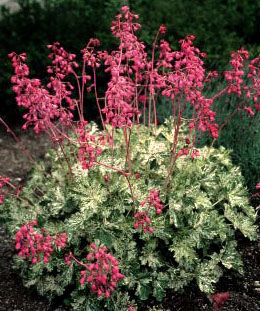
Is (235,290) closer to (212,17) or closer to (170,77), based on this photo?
(170,77)

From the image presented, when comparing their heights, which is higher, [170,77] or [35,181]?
[170,77]

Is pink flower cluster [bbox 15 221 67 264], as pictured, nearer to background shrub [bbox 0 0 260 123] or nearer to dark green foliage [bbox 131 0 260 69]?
background shrub [bbox 0 0 260 123]

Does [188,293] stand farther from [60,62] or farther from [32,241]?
[60,62]

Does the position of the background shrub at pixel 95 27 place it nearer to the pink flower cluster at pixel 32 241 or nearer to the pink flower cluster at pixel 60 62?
the pink flower cluster at pixel 60 62

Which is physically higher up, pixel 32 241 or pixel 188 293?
pixel 32 241

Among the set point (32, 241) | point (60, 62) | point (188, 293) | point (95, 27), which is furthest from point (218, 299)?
point (95, 27)

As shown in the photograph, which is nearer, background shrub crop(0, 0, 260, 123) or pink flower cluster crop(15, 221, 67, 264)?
pink flower cluster crop(15, 221, 67, 264)

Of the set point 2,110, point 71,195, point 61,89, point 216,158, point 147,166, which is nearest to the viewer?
point 61,89

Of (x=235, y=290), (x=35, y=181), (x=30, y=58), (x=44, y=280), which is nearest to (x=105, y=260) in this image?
(x=44, y=280)

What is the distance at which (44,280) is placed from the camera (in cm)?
328

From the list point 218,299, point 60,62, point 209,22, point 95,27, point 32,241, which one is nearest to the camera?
point 32,241

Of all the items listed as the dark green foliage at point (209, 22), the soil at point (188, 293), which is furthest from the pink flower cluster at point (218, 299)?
the dark green foliage at point (209, 22)

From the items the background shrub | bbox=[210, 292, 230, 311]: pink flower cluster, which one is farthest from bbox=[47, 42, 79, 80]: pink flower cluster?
the background shrub

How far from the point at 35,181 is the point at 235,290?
1.99 metres
